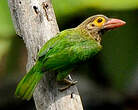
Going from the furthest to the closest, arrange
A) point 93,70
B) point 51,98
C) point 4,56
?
1. point 93,70
2. point 4,56
3. point 51,98

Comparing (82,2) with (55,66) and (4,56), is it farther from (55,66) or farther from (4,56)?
(55,66)

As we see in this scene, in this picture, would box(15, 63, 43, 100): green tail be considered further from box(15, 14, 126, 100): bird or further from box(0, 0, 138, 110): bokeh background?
box(0, 0, 138, 110): bokeh background

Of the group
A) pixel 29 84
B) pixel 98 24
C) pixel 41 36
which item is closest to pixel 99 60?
pixel 98 24

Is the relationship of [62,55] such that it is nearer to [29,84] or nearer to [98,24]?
[29,84]

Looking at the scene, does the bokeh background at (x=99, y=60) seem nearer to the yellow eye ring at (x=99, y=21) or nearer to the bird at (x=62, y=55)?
the yellow eye ring at (x=99, y=21)

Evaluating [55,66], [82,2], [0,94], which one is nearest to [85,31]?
[55,66]

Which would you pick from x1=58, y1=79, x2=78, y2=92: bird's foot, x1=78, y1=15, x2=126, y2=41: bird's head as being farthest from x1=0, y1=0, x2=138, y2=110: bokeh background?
x1=58, y1=79, x2=78, y2=92: bird's foot
